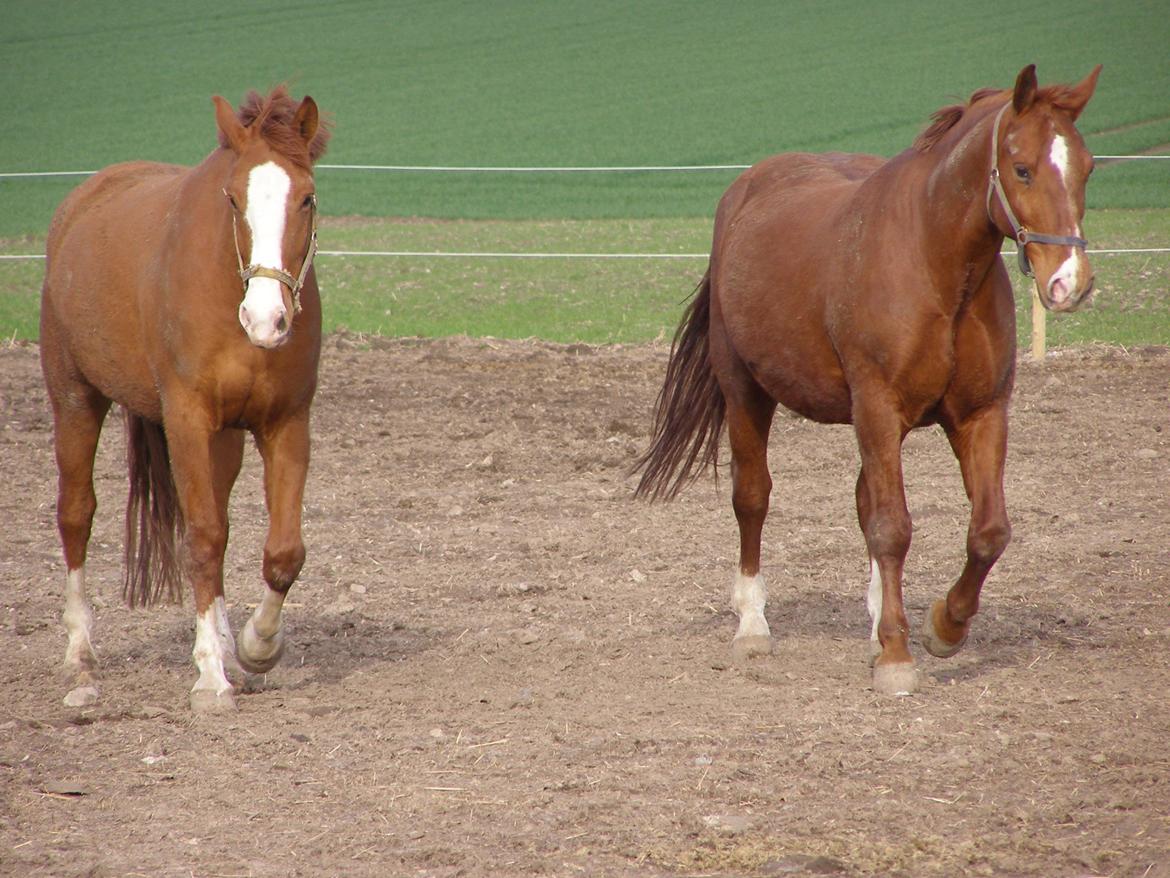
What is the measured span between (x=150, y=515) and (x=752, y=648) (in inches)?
107

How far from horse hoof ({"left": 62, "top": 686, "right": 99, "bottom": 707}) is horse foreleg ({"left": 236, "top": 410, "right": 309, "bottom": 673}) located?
65 centimetres

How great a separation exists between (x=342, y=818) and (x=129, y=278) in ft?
8.52

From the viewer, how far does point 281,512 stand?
5367 mm

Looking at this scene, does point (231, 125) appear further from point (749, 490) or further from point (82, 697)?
point (749, 490)

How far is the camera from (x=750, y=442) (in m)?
6.27

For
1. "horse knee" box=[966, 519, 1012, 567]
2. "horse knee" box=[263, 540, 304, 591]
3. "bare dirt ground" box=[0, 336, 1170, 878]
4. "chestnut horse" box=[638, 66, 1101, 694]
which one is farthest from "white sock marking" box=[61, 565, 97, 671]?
"horse knee" box=[966, 519, 1012, 567]

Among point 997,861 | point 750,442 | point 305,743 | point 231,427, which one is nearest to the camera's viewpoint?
point 997,861

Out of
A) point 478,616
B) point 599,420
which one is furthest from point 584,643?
point 599,420

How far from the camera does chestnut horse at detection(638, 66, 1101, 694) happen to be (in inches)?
183

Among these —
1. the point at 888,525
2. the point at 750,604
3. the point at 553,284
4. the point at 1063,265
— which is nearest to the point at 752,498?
the point at 750,604

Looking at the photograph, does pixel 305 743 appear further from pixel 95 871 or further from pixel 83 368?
pixel 83 368

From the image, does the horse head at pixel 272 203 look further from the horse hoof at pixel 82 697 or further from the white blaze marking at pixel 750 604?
the white blaze marking at pixel 750 604

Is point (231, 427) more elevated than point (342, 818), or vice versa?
point (231, 427)

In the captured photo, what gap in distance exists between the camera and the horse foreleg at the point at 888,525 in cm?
516
